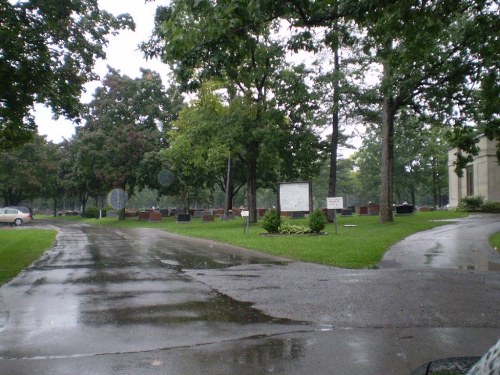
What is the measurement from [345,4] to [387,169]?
1918 centimetres

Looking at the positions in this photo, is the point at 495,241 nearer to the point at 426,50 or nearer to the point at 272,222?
the point at 426,50

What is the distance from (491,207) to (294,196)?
19.4 m

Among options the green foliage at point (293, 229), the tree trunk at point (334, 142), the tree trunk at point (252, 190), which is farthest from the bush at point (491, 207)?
the green foliage at point (293, 229)

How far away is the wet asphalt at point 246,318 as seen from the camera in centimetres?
494

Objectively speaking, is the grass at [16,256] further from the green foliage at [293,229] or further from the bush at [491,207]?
the bush at [491,207]

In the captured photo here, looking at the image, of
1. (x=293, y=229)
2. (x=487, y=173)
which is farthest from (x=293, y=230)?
(x=487, y=173)

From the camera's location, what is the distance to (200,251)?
16.3 meters

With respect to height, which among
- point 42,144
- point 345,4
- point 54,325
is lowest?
point 54,325

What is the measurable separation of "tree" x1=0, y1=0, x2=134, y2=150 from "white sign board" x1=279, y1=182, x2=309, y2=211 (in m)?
10.4

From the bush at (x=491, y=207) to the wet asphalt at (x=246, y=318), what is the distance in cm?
2483

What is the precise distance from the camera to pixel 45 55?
544 inches

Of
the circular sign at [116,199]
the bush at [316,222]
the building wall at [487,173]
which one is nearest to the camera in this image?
the bush at [316,222]

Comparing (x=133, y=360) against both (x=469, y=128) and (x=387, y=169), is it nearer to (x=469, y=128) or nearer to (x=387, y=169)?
(x=469, y=128)

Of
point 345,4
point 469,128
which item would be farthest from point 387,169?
point 345,4
